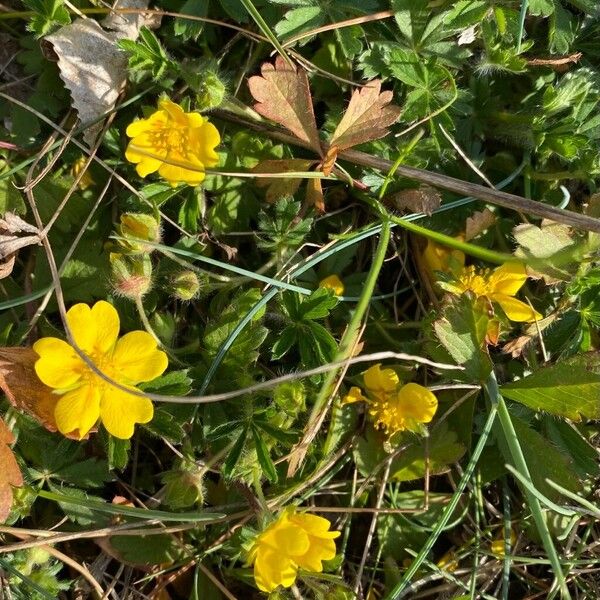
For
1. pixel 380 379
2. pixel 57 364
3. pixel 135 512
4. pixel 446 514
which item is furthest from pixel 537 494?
pixel 57 364

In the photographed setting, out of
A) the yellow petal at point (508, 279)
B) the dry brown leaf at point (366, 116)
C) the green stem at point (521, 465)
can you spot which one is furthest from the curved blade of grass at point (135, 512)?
the dry brown leaf at point (366, 116)

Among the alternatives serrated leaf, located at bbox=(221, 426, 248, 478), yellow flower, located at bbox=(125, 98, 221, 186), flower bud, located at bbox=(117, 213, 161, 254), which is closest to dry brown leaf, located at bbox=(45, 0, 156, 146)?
yellow flower, located at bbox=(125, 98, 221, 186)

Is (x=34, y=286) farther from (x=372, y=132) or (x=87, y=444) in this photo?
(x=372, y=132)

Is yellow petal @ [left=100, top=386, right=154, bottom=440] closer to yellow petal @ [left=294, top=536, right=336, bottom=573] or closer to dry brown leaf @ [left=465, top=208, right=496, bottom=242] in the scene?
yellow petal @ [left=294, top=536, right=336, bottom=573]

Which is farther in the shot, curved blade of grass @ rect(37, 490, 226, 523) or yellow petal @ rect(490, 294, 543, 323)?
yellow petal @ rect(490, 294, 543, 323)

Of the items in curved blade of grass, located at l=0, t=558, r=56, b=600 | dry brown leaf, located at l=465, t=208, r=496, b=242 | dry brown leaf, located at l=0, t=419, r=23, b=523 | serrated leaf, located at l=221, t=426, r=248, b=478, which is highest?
dry brown leaf, located at l=465, t=208, r=496, b=242

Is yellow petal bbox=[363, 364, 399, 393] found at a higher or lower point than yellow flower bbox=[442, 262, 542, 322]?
lower

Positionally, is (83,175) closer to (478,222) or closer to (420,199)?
(420,199)
